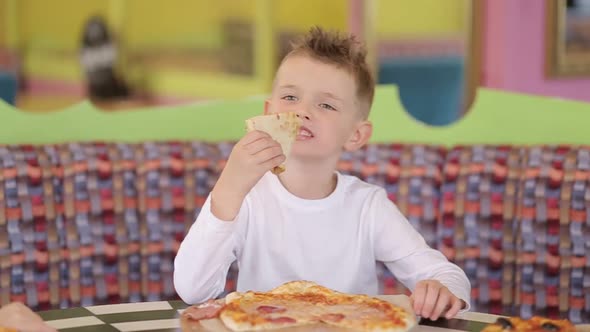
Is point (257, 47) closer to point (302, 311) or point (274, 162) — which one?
point (274, 162)

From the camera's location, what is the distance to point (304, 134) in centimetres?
220

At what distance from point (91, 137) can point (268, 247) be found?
43.2 inches

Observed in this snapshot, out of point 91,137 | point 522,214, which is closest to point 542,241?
point 522,214

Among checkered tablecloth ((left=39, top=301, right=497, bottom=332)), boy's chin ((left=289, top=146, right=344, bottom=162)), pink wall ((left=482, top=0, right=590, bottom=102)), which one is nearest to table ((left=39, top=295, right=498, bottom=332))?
checkered tablecloth ((left=39, top=301, right=497, bottom=332))

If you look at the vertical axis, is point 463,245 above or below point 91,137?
below

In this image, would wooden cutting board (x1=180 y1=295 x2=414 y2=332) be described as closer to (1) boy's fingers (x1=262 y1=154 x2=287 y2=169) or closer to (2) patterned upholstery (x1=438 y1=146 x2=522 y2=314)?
(1) boy's fingers (x1=262 y1=154 x2=287 y2=169)

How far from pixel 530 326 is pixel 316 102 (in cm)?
81

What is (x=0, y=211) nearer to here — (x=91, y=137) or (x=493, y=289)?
(x=91, y=137)

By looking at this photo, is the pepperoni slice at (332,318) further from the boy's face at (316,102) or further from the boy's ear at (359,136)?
the boy's ear at (359,136)

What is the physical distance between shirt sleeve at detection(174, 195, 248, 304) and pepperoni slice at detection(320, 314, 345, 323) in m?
0.36

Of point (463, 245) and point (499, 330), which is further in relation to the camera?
point (463, 245)

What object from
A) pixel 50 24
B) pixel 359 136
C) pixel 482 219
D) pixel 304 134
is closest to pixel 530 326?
pixel 304 134

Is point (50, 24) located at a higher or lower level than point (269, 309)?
higher

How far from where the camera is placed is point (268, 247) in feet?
7.47
